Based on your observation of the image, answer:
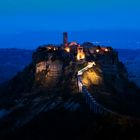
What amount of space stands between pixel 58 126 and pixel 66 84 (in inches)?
685

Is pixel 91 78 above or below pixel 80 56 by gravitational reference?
below

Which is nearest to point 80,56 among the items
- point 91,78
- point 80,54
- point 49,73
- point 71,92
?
point 80,54

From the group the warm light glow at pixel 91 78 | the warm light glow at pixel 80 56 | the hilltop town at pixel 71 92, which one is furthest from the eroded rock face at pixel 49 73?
the warm light glow at pixel 91 78

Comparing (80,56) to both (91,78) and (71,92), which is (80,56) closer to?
(91,78)

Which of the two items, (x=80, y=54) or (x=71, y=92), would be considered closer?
(x=71, y=92)

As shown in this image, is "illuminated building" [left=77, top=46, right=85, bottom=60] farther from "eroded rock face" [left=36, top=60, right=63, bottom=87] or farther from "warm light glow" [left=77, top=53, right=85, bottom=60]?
"eroded rock face" [left=36, top=60, right=63, bottom=87]

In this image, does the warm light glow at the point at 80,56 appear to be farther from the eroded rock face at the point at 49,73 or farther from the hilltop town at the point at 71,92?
the eroded rock face at the point at 49,73

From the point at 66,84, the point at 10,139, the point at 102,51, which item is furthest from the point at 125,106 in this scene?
the point at 102,51

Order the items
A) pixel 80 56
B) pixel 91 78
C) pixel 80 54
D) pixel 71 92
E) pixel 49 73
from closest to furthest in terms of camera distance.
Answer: pixel 71 92
pixel 91 78
pixel 49 73
pixel 80 56
pixel 80 54

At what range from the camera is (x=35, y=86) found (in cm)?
11344

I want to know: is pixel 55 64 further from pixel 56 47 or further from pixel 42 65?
pixel 56 47

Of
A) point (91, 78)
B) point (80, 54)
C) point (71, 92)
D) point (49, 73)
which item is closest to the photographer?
point (71, 92)

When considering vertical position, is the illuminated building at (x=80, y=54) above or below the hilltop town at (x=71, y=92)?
above

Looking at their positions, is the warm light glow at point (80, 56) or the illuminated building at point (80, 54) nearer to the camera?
the warm light glow at point (80, 56)
